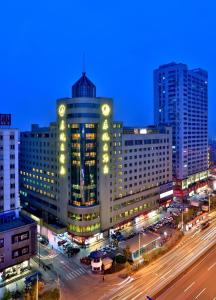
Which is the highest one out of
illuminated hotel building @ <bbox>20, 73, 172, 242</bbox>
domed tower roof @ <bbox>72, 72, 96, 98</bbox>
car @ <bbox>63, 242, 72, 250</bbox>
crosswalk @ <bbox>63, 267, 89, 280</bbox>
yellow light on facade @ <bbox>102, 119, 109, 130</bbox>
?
domed tower roof @ <bbox>72, 72, 96, 98</bbox>

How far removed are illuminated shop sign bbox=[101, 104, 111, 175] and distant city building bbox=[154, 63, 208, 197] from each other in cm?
5803

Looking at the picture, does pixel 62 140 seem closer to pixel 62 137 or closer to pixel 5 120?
pixel 62 137

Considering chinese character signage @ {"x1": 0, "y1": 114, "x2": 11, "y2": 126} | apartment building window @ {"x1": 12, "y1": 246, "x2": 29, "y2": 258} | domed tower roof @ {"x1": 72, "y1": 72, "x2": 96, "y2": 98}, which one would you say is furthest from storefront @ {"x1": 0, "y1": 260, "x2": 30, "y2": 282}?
domed tower roof @ {"x1": 72, "y1": 72, "x2": 96, "y2": 98}

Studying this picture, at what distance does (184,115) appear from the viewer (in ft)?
421

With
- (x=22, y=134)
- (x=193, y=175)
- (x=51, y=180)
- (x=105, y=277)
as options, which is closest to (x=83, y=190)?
(x=51, y=180)

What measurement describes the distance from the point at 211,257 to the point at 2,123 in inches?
2447

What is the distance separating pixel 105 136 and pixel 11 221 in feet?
115

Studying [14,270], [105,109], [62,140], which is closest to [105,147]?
[105,109]

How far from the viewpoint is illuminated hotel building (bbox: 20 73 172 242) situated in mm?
75188

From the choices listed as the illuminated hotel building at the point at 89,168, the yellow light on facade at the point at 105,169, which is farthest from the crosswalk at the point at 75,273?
the yellow light on facade at the point at 105,169

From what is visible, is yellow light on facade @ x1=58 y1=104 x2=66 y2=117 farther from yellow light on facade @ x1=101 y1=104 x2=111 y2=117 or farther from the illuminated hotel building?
yellow light on facade @ x1=101 y1=104 x2=111 y2=117

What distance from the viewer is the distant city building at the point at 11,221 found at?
186 ft

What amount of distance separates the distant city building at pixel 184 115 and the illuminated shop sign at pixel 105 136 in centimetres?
5803

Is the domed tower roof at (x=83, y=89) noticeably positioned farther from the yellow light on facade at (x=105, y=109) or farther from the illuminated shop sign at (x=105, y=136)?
the illuminated shop sign at (x=105, y=136)
